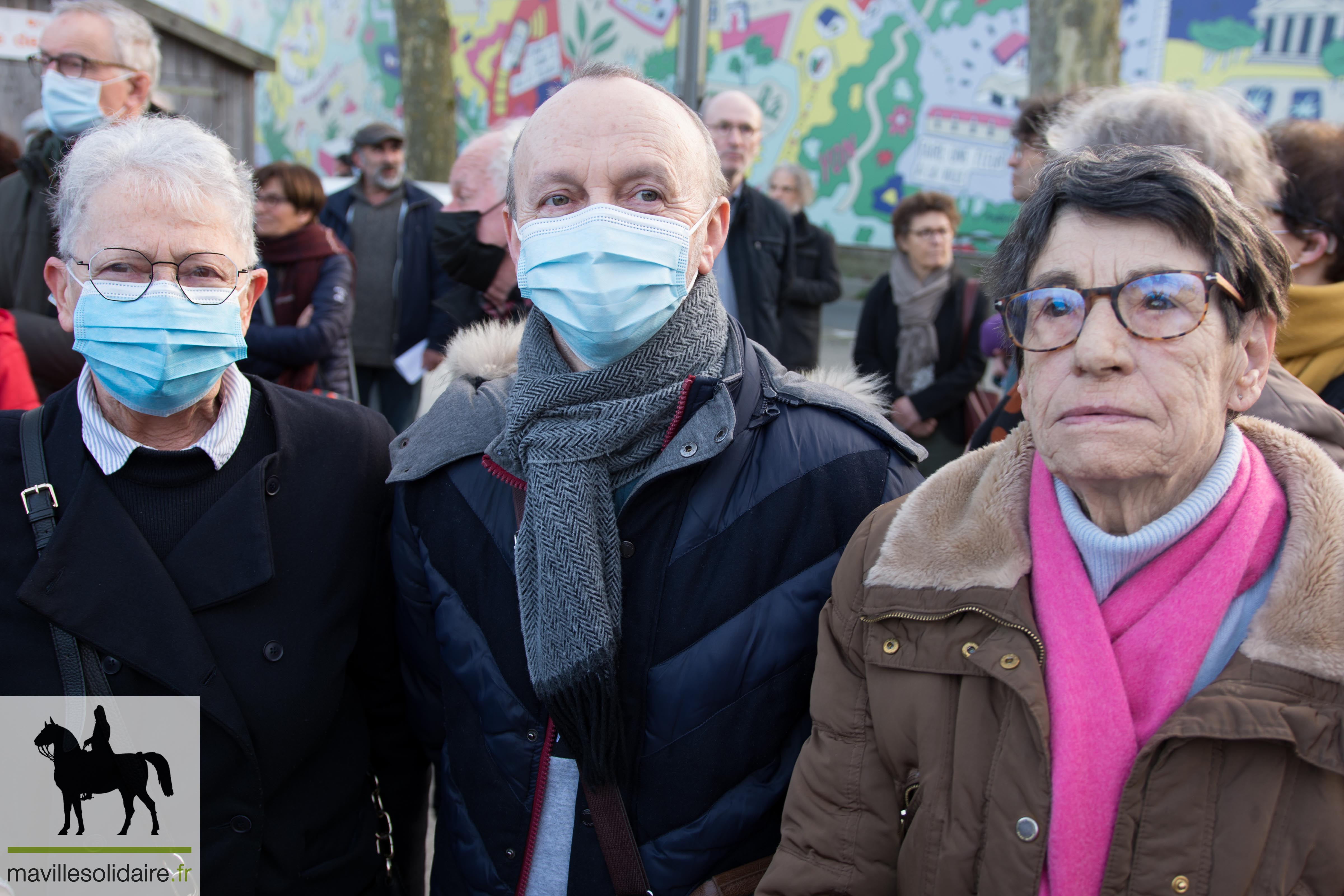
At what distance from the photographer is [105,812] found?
2.05 m

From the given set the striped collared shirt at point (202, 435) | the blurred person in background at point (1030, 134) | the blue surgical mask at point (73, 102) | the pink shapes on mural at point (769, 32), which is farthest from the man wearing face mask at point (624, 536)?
the pink shapes on mural at point (769, 32)

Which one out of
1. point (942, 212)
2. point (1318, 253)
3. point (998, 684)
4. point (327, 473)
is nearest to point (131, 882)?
point (327, 473)

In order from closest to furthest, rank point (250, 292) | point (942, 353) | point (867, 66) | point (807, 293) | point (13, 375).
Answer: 1. point (250, 292)
2. point (13, 375)
3. point (942, 353)
4. point (807, 293)
5. point (867, 66)

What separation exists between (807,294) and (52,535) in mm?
4796

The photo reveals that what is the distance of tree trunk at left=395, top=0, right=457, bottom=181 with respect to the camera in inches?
442

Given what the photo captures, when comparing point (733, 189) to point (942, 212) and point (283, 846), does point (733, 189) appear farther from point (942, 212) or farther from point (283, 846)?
point (283, 846)

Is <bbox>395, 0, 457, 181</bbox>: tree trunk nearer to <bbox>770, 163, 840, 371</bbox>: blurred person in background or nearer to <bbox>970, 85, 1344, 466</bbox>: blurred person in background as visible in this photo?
<bbox>770, 163, 840, 371</bbox>: blurred person in background

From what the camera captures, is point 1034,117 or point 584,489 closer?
point 584,489

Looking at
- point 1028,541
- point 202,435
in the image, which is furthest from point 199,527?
point 1028,541

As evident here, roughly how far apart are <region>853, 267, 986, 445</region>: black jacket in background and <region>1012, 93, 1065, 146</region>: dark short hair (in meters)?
1.58

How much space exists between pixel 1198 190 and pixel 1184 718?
79 cm

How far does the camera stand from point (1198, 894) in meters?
1.41

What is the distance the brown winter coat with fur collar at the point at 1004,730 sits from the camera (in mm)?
1394

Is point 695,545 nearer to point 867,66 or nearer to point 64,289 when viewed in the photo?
point 64,289
